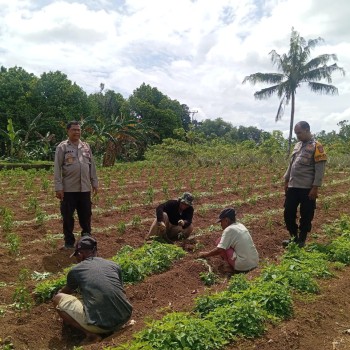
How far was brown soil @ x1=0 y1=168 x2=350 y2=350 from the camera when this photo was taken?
3617mm

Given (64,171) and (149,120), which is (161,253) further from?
(149,120)

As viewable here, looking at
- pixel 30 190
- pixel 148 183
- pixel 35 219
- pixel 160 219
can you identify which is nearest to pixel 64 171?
A: pixel 160 219

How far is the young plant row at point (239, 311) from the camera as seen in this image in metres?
3.07

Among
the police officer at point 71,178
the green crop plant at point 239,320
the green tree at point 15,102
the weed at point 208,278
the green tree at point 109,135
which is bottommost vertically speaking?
the weed at point 208,278

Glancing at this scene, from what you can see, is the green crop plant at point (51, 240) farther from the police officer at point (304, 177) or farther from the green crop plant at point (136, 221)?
the police officer at point (304, 177)

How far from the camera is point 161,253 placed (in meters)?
5.45

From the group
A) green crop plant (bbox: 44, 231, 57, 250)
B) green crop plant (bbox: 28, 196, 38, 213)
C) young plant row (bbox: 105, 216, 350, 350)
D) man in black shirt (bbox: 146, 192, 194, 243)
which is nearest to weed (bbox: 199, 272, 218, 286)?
young plant row (bbox: 105, 216, 350, 350)

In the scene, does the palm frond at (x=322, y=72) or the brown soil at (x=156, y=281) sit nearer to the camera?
the brown soil at (x=156, y=281)

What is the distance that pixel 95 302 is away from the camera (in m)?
3.69

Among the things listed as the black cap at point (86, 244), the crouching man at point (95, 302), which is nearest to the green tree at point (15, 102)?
the black cap at point (86, 244)

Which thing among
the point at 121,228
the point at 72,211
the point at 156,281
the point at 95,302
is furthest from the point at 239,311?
the point at 121,228

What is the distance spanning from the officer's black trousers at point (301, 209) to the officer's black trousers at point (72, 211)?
9.89ft

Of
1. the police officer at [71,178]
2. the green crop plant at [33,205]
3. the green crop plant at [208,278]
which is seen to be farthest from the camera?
the green crop plant at [33,205]

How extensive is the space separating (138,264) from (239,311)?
1693 millimetres
